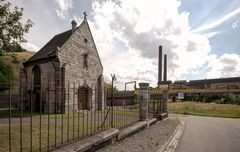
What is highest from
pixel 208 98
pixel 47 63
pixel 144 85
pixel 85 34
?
pixel 85 34

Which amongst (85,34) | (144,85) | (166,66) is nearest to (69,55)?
(85,34)

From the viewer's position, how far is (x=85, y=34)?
24891mm

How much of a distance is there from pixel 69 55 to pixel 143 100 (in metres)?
12.2

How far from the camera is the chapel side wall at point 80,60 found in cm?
2183

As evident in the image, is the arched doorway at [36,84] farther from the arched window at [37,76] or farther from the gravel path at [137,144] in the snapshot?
the gravel path at [137,144]

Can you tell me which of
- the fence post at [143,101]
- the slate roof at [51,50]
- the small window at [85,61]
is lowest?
the fence post at [143,101]

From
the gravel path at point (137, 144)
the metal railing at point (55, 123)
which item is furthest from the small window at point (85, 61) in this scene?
the gravel path at point (137, 144)

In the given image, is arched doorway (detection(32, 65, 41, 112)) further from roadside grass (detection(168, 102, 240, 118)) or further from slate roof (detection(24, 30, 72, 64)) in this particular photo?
roadside grass (detection(168, 102, 240, 118))

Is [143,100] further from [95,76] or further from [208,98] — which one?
[208,98]

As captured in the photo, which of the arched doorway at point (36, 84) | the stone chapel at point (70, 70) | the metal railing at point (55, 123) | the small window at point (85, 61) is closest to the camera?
the metal railing at point (55, 123)

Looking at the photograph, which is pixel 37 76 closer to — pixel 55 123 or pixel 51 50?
pixel 51 50

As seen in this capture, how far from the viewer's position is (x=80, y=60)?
2392 cm

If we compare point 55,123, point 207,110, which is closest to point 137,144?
point 55,123

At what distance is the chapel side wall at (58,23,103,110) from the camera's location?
2183 centimetres
